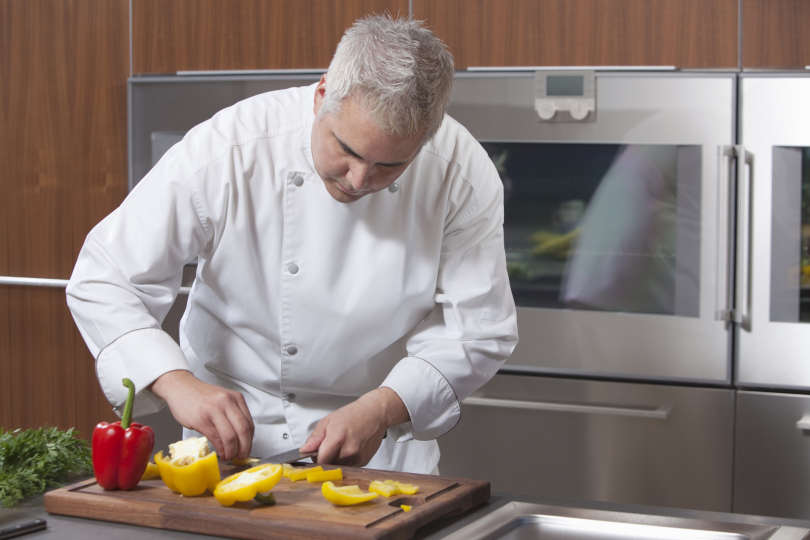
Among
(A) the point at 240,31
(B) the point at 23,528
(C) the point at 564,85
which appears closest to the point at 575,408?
(C) the point at 564,85

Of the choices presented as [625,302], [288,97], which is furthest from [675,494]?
[288,97]

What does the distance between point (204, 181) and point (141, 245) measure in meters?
0.12

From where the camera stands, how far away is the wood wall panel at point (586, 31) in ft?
7.46

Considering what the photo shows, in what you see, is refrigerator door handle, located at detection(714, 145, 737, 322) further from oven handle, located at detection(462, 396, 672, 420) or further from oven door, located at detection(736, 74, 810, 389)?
Result: oven handle, located at detection(462, 396, 672, 420)

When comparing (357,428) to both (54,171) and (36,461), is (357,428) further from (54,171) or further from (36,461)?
(54,171)

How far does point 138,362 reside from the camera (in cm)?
140

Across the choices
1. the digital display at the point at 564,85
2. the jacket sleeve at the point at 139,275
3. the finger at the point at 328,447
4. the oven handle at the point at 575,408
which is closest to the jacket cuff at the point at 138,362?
the jacket sleeve at the point at 139,275

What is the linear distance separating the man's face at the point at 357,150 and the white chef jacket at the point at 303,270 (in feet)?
0.52

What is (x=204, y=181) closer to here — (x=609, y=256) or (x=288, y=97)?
(x=288, y=97)

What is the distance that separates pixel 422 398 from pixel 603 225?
0.98 m

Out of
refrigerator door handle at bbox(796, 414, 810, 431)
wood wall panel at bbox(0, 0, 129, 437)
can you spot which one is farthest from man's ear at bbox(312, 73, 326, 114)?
wood wall panel at bbox(0, 0, 129, 437)

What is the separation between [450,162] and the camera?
158cm

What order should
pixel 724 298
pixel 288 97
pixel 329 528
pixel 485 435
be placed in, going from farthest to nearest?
1. pixel 485 435
2. pixel 724 298
3. pixel 288 97
4. pixel 329 528

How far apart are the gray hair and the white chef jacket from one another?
0.27 meters
